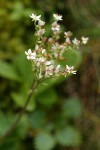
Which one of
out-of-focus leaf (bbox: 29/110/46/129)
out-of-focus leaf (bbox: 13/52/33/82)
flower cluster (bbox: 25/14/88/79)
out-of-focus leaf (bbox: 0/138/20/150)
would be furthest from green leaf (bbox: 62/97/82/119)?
flower cluster (bbox: 25/14/88/79)

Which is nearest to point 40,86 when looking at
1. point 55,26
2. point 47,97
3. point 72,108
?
point 47,97

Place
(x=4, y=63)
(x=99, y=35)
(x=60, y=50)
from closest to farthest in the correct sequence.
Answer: (x=60, y=50), (x=4, y=63), (x=99, y=35)

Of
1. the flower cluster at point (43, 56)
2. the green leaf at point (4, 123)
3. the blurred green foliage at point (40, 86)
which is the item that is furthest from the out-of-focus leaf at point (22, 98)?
the flower cluster at point (43, 56)

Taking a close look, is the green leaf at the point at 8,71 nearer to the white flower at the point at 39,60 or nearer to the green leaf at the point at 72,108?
the green leaf at the point at 72,108

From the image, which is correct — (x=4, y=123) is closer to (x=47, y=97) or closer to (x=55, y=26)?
(x=47, y=97)

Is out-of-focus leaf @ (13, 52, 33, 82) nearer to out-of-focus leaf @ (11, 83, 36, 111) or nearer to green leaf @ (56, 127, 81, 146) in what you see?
out-of-focus leaf @ (11, 83, 36, 111)

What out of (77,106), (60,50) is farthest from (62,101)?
(60,50)

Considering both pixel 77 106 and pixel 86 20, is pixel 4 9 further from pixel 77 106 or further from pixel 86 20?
pixel 77 106
